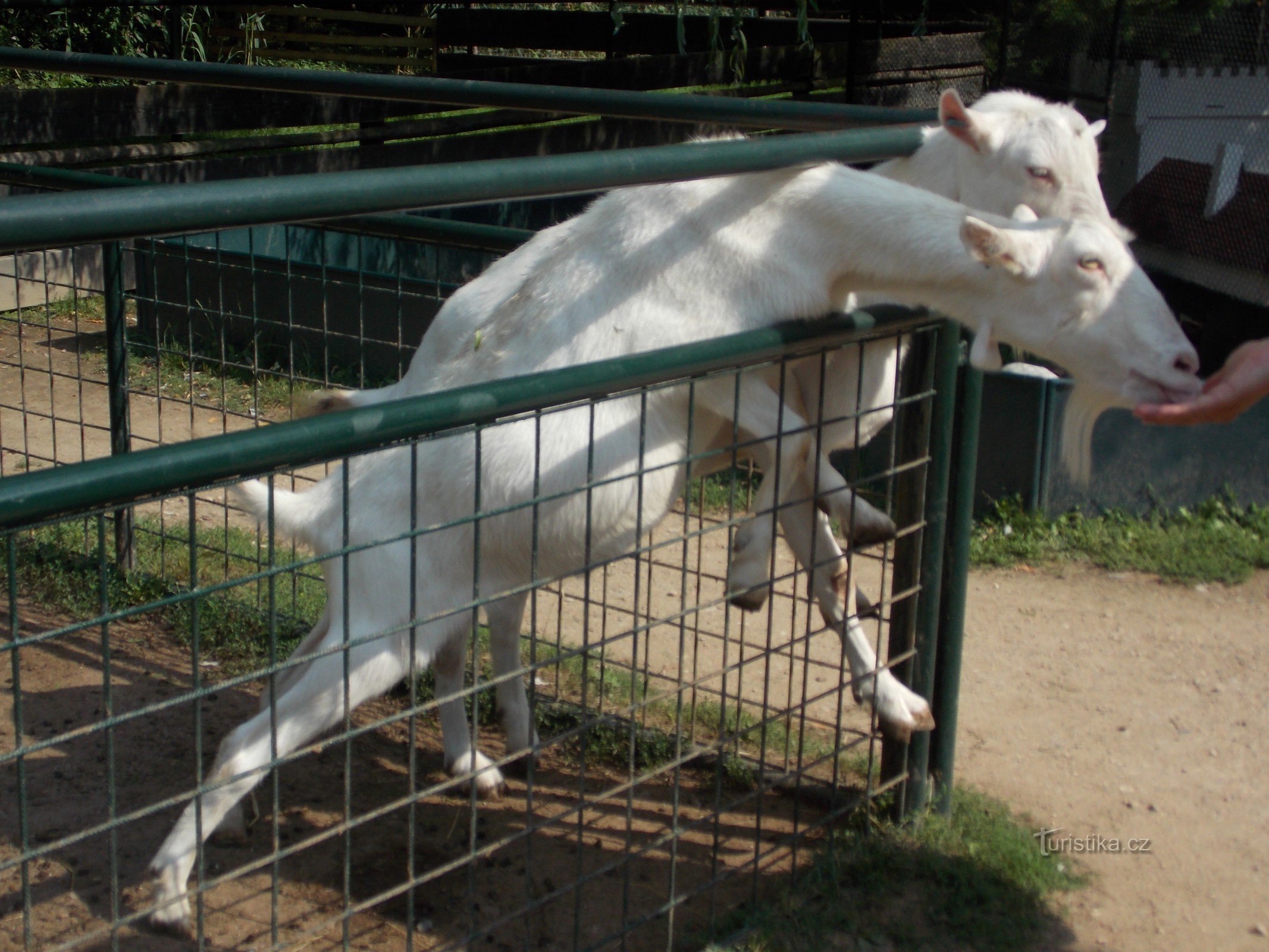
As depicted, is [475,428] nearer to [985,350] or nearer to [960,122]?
[985,350]

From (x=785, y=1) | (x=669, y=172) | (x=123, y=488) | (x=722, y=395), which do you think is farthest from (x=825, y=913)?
(x=785, y=1)

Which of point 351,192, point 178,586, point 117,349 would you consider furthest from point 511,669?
point 351,192

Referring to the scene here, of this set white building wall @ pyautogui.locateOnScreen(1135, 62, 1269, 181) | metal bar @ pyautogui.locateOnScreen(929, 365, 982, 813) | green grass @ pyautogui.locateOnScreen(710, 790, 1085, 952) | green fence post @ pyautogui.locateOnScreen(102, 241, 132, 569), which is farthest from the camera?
white building wall @ pyautogui.locateOnScreen(1135, 62, 1269, 181)

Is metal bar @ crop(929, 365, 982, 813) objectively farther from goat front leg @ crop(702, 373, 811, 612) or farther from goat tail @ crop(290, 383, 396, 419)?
goat tail @ crop(290, 383, 396, 419)

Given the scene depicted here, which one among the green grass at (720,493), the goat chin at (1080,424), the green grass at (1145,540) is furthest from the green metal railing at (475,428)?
the green grass at (1145,540)

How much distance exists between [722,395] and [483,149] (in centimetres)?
736

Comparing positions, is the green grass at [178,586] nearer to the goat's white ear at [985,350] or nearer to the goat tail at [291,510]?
the goat tail at [291,510]

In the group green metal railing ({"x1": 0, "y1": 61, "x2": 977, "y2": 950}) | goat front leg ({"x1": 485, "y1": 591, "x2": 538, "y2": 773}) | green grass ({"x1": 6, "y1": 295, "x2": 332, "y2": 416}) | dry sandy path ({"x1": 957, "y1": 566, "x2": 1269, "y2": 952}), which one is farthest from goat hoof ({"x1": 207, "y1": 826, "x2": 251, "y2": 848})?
green grass ({"x1": 6, "y1": 295, "x2": 332, "y2": 416})

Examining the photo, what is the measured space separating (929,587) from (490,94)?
1.76 metres

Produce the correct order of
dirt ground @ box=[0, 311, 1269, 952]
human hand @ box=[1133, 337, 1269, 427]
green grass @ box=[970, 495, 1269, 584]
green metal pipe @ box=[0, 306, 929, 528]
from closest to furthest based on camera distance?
green metal pipe @ box=[0, 306, 929, 528] → human hand @ box=[1133, 337, 1269, 427] → dirt ground @ box=[0, 311, 1269, 952] → green grass @ box=[970, 495, 1269, 584]

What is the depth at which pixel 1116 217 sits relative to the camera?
7828 millimetres

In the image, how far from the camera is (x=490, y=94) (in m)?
3.54

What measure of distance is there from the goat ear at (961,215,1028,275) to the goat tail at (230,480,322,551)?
1.50 metres

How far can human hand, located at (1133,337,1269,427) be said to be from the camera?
2227mm
